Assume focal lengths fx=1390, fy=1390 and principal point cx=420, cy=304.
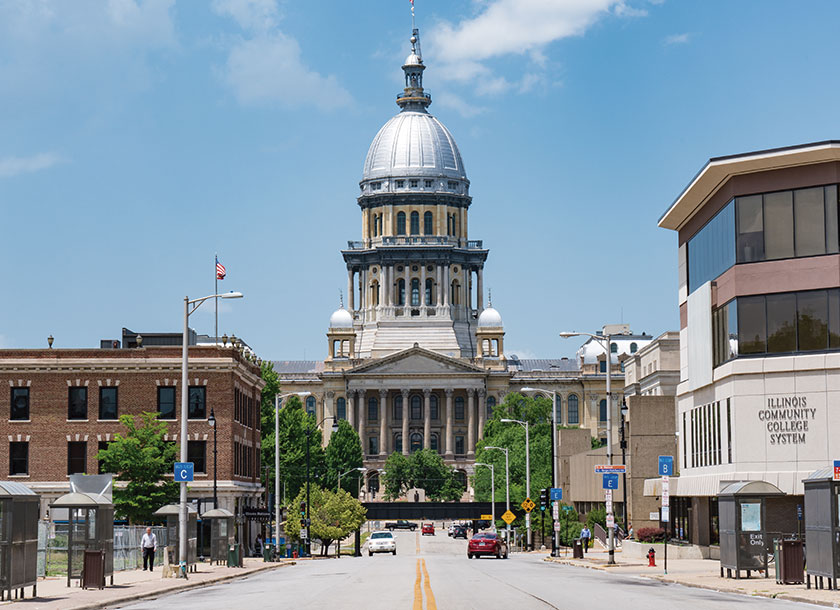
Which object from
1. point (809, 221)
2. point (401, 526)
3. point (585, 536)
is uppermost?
point (809, 221)

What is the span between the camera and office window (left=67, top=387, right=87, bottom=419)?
76625 mm

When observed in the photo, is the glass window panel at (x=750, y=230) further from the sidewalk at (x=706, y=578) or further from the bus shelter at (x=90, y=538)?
the bus shelter at (x=90, y=538)

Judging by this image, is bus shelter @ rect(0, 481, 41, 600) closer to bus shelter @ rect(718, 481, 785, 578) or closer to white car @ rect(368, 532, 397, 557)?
bus shelter @ rect(718, 481, 785, 578)

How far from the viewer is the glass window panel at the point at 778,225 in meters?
55.9

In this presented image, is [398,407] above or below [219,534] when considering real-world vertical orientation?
above

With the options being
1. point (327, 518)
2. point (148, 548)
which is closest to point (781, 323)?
point (148, 548)

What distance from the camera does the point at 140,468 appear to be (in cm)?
7275

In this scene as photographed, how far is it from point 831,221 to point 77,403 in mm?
42436

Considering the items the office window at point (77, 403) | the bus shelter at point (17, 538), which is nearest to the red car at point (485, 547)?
the office window at point (77, 403)

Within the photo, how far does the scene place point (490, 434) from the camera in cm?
16312

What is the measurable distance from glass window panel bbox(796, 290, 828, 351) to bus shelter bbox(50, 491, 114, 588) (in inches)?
1102

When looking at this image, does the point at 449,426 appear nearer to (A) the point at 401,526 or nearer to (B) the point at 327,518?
(A) the point at 401,526

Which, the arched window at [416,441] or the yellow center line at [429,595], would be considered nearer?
the yellow center line at [429,595]

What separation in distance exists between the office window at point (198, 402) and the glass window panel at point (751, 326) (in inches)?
1269
